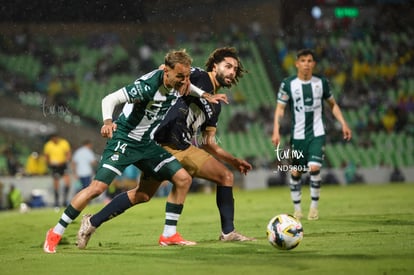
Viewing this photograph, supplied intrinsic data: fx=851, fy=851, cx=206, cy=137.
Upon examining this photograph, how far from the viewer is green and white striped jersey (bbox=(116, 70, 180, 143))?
8.83 meters

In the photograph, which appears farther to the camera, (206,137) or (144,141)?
(206,137)

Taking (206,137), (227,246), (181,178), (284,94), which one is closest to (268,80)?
(284,94)

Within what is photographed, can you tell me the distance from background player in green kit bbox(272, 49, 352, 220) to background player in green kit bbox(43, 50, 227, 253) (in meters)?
4.24

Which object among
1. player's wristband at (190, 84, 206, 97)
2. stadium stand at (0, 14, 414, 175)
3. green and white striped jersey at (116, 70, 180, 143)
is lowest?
green and white striped jersey at (116, 70, 180, 143)

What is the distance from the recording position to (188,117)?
9.85 meters

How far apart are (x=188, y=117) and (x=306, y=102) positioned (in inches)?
158

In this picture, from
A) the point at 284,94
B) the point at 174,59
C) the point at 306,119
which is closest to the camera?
the point at 174,59

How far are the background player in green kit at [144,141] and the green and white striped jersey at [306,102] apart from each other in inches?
174

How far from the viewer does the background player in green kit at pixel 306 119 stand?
13.3 m

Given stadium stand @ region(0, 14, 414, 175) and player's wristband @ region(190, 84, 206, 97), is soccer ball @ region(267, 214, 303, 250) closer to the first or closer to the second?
player's wristband @ region(190, 84, 206, 97)

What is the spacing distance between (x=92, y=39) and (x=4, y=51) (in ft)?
8.13

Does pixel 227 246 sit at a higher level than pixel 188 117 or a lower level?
lower

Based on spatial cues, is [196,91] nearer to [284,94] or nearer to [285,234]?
[285,234]

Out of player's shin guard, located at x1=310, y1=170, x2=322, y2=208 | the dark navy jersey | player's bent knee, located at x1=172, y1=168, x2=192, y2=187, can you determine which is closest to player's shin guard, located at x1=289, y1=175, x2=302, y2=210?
player's shin guard, located at x1=310, y1=170, x2=322, y2=208
